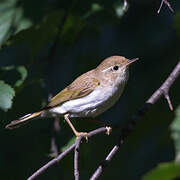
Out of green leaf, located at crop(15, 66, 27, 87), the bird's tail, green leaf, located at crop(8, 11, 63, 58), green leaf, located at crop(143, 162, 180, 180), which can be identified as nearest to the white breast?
the bird's tail

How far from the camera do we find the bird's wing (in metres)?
3.94

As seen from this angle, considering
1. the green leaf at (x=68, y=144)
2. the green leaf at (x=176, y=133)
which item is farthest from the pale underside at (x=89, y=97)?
the green leaf at (x=176, y=133)

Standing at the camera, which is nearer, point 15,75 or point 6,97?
point 6,97

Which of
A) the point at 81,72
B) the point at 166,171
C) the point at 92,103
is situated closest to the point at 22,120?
the point at 92,103

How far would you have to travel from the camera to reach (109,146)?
4.45 meters

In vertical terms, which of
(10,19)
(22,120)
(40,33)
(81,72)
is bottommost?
(81,72)

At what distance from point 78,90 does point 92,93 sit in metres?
0.17

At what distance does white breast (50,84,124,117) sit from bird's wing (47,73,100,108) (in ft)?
0.17

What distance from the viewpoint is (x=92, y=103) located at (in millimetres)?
3830

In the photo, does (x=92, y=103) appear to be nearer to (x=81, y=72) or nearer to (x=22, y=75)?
(x=81, y=72)

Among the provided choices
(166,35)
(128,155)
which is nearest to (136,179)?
(128,155)

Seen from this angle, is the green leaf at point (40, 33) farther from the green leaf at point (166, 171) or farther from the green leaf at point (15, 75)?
the green leaf at point (166, 171)

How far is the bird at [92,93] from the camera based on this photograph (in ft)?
12.4

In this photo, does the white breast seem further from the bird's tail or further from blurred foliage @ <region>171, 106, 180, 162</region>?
blurred foliage @ <region>171, 106, 180, 162</region>
